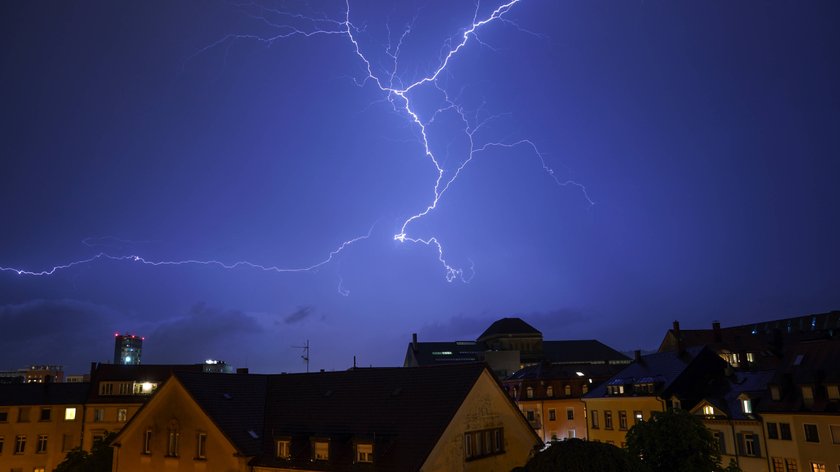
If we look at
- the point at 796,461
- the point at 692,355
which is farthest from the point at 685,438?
the point at 692,355

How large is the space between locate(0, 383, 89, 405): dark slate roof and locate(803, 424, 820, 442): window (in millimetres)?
66223

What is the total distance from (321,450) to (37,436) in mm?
48946

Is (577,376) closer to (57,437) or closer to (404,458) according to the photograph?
(404,458)

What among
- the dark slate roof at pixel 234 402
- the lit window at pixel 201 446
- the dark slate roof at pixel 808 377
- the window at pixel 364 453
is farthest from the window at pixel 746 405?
the lit window at pixel 201 446

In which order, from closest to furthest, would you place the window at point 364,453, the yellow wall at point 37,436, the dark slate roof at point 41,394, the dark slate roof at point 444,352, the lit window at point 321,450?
the window at point 364,453 → the lit window at point 321,450 → the yellow wall at point 37,436 → the dark slate roof at point 41,394 → the dark slate roof at point 444,352

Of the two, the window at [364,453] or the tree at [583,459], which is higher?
Answer: the tree at [583,459]

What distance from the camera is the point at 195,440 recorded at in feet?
98.9

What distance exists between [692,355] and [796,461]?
14305 millimetres

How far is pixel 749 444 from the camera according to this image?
4147 centimetres

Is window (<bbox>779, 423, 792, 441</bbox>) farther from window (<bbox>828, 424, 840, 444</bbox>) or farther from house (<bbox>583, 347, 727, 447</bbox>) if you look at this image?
house (<bbox>583, 347, 727, 447</bbox>)

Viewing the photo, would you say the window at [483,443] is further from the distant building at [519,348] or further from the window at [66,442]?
the distant building at [519,348]

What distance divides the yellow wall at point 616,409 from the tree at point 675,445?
25.6m

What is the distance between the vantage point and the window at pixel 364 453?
26227 millimetres

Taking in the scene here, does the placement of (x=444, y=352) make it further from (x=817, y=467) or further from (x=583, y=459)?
(x=583, y=459)
